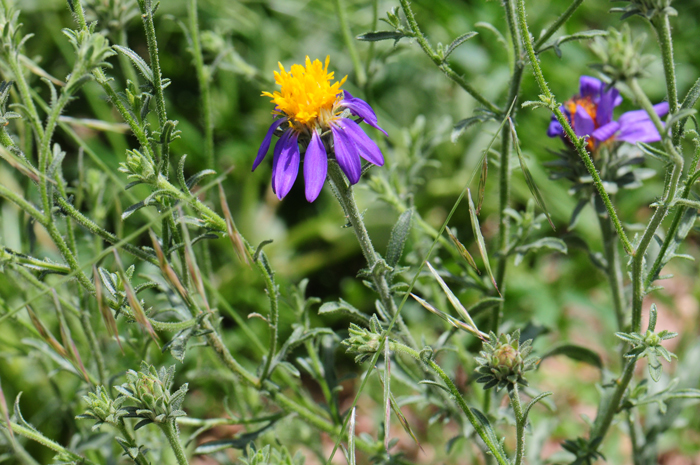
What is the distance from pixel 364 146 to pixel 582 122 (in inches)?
31.0

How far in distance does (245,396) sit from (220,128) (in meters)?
2.07

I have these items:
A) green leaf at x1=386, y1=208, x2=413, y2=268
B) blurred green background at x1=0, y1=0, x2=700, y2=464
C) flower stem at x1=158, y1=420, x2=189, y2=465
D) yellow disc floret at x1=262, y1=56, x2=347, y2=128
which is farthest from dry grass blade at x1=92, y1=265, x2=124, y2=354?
blurred green background at x1=0, y1=0, x2=700, y2=464

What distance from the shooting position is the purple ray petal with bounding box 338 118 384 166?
5.09ft

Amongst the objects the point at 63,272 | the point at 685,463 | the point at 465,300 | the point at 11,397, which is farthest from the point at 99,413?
the point at 685,463

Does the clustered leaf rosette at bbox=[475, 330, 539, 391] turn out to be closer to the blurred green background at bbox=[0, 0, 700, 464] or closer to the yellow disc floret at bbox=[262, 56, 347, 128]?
the yellow disc floret at bbox=[262, 56, 347, 128]

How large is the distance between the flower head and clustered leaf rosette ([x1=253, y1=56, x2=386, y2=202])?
0.70 meters

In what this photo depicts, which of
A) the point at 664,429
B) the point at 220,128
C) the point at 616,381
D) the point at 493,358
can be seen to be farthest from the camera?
the point at 220,128

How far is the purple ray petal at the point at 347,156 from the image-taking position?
1.49 metres

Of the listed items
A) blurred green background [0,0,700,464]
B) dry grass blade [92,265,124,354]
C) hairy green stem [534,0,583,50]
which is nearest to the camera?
dry grass blade [92,265,124,354]

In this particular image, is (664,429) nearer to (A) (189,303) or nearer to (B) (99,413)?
(A) (189,303)

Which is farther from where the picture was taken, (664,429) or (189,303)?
(664,429)

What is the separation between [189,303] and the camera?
5.53ft

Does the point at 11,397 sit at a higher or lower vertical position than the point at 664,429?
lower

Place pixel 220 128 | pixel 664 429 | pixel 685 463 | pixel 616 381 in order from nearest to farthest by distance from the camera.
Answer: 1. pixel 616 381
2. pixel 664 429
3. pixel 685 463
4. pixel 220 128
